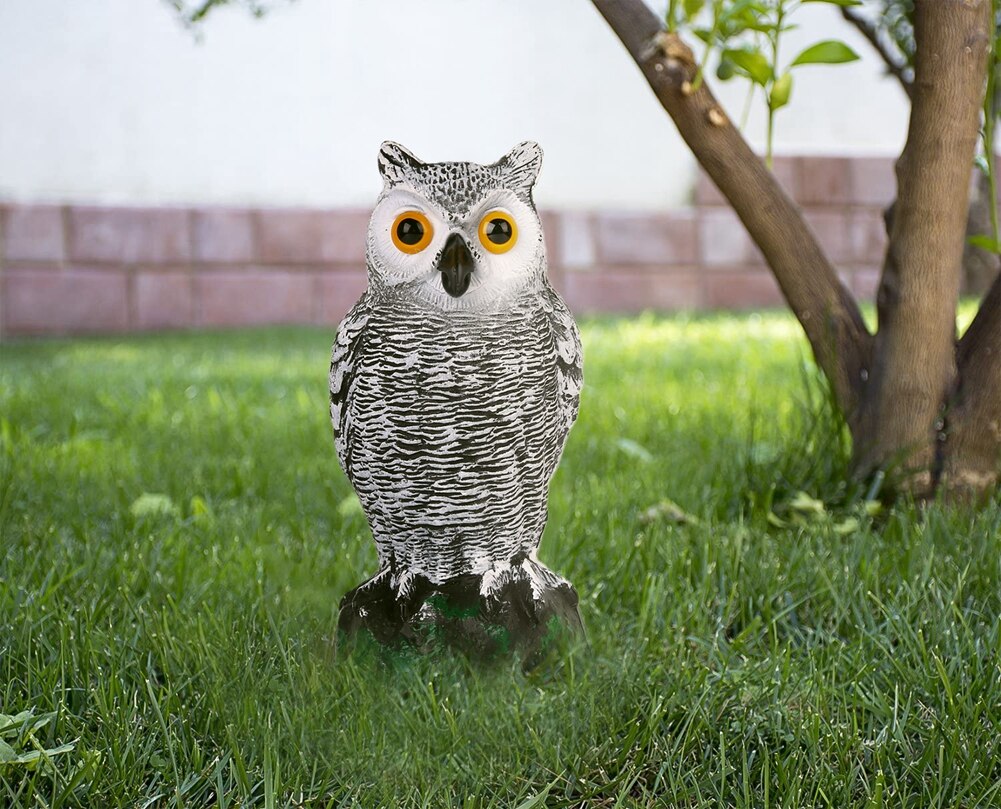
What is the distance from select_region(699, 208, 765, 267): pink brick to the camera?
637 cm

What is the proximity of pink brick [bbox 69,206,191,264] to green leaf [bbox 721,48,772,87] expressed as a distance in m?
4.66

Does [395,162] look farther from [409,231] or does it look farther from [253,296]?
[253,296]

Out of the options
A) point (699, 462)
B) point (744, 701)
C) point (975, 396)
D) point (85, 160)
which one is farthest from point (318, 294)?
point (744, 701)

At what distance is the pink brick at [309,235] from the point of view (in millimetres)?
5918

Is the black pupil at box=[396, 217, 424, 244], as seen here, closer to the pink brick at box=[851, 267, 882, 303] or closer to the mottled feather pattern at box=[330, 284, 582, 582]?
the mottled feather pattern at box=[330, 284, 582, 582]

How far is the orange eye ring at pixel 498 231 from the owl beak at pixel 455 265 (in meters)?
0.03

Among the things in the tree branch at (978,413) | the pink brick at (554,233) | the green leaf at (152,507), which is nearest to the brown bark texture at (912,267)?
the tree branch at (978,413)

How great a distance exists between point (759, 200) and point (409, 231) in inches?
37.3

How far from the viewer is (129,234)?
5742 millimetres

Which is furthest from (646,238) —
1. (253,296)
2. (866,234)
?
(253,296)

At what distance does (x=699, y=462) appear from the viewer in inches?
95.5

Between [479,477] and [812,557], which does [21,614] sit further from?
[812,557]

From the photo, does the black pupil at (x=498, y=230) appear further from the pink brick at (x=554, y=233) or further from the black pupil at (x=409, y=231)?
the pink brick at (x=554, y=233)

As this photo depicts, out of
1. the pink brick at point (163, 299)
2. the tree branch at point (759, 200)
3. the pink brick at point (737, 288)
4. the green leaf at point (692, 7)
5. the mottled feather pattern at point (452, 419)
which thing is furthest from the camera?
the pink brick at point (737, 288)
